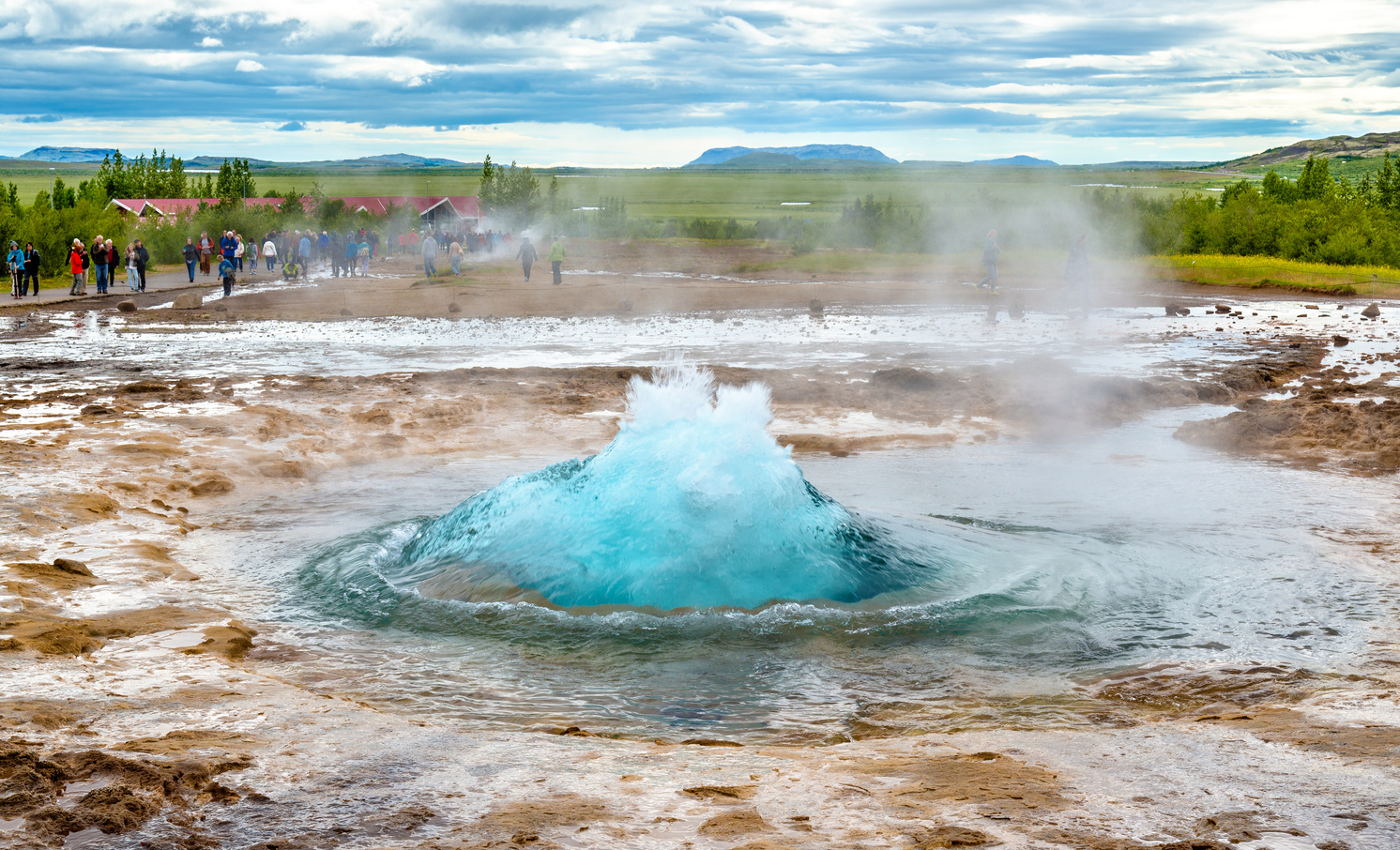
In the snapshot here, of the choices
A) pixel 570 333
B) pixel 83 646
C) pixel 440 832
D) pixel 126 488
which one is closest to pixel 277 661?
pixel 83 646

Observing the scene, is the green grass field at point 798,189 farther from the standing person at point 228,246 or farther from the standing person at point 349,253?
the standing person at point 228,246

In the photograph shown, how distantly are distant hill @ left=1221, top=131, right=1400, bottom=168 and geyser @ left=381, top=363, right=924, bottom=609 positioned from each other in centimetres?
17886

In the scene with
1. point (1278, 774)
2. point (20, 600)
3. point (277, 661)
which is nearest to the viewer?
point (1278, 774)

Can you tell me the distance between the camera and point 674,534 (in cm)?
658

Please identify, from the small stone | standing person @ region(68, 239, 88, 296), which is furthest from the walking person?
the small stone

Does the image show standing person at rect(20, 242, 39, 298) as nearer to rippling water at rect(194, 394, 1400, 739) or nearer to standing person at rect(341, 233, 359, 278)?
standing person at rect(341, 233, 359, 278)

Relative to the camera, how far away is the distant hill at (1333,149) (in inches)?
6560

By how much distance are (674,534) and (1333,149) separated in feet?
654

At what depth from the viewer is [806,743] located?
4.75m

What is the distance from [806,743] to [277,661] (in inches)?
103

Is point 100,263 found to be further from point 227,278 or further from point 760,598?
point 760,598

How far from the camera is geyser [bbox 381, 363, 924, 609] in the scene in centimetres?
652

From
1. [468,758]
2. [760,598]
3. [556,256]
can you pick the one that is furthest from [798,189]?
[468,758]

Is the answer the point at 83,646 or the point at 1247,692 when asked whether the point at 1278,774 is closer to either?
the point at 1247,692
